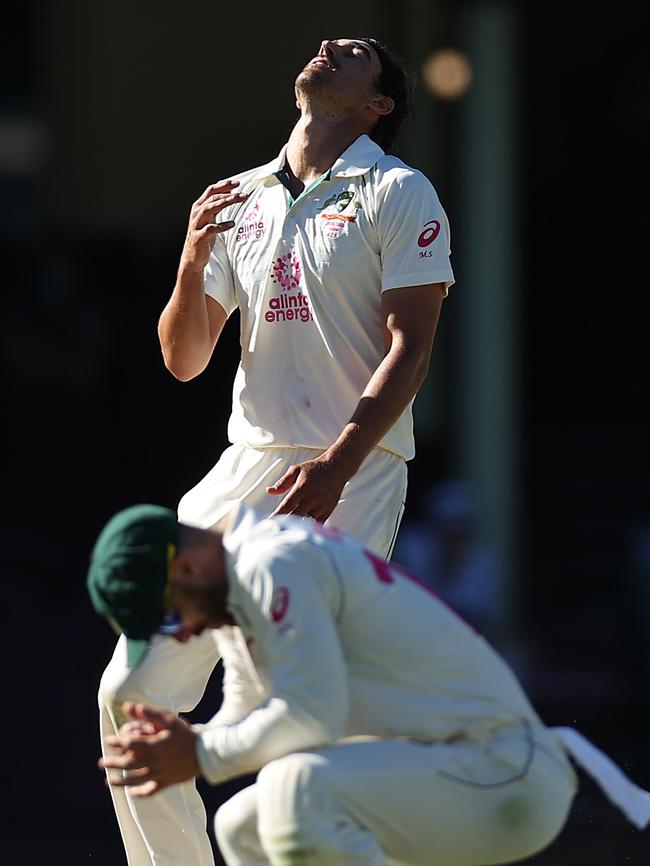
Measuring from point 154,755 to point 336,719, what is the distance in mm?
367

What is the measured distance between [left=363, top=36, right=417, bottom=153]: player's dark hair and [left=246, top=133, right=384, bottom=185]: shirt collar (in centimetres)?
15

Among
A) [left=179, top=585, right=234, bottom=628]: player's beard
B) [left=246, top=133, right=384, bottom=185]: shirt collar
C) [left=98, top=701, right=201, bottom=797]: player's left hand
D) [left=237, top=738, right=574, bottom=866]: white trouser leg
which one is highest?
[left=246, top=133, right=384, bottom=185]: shirt collar

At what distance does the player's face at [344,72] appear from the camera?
4418 mm

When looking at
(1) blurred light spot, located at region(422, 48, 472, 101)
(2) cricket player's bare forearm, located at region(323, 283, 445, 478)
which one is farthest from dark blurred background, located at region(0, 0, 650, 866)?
(2) cricket player's bare forearm, located at region(323, 283, 445, 478)

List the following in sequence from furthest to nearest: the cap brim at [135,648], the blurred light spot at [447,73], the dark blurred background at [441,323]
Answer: the blurred light spot at [447,73], the dark blurred background at [441,323], the cap brim at [135,648]

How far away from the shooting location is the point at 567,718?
936 centimetres

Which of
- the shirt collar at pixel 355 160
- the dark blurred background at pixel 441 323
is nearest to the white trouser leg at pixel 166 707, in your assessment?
the shirt collar at pixel 355 160

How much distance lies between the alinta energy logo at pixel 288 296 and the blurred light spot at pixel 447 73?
330 inches

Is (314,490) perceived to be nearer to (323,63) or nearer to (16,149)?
(323,63)

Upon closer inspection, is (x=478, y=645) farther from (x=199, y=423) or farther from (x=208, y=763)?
(x=199, y=423)

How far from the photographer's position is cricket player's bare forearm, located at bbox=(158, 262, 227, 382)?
441cm

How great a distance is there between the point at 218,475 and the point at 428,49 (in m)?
9.99

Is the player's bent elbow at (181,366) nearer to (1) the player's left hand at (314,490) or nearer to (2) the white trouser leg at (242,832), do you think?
(1) the player's left hand at (314,490)

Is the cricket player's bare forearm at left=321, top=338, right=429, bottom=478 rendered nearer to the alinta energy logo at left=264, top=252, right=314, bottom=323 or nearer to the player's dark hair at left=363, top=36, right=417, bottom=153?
the alinta energy logo at left=264, top=252, right=314, bottom=323
